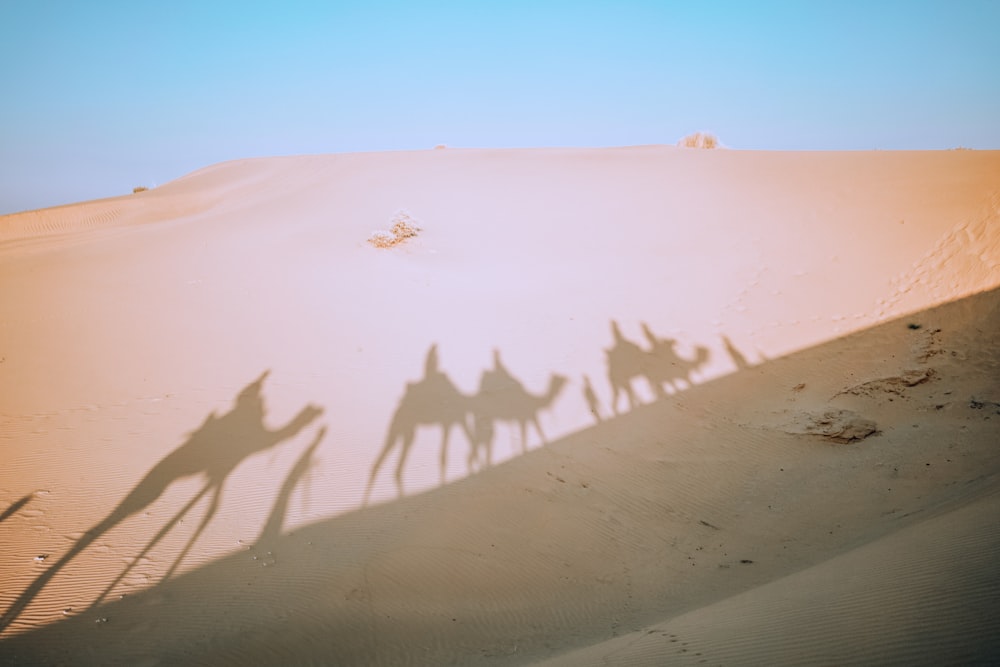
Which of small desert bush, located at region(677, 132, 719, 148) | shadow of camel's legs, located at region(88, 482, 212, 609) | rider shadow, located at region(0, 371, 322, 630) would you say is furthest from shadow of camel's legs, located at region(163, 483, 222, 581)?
small desert bush, located at region(677, 132, 719, 148)

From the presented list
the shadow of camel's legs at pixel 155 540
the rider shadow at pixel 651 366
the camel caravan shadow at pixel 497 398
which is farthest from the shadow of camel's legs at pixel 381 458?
the rider shadow at pixel 651 366

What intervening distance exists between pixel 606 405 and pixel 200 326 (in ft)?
27.2

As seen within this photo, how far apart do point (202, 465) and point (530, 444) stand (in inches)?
163

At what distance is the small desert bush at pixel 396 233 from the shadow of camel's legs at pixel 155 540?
30.7ft

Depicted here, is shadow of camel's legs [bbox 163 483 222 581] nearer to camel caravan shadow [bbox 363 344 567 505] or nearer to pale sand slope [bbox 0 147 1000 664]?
pale sand slope [bbox 0 147 1000 664]

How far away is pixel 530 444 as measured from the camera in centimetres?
654

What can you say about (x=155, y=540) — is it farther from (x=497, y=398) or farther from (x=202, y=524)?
(x=497, y=398)

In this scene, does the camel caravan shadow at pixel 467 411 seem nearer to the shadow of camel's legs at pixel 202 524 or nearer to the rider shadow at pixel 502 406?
the rider shadow at pixel 502 406

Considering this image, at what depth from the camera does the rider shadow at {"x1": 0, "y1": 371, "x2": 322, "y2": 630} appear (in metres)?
4.48

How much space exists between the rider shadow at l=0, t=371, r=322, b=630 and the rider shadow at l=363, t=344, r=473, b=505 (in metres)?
1.35

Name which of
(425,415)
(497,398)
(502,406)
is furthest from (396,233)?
(502,406)

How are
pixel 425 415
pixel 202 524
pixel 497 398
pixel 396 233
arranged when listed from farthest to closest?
1. pixel 396 233
2. pixel 497 398
3. pixel 425 415
4. pixel 202 524

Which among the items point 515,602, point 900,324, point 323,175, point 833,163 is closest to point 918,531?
point 515,602

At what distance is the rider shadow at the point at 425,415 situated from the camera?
245 inches
